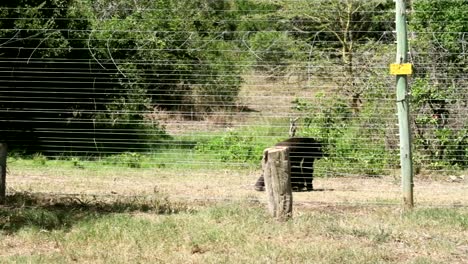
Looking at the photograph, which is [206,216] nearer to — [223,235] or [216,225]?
[216,225]

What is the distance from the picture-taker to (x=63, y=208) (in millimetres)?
7598

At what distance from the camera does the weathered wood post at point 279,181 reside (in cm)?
680

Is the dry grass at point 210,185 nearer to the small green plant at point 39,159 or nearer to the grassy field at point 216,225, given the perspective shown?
the grassy field at point 216,225

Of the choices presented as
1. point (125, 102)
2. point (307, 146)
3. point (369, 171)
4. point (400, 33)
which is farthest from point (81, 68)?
point (400, 33)

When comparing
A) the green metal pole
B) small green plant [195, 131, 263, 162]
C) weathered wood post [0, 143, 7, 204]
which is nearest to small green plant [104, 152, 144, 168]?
small green plant [195, 131, 263, 162]

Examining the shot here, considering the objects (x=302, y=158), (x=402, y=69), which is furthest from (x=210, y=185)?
(x=402, y=69)

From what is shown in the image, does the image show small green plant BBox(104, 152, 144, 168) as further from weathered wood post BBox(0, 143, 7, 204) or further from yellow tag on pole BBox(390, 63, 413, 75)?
yellow tag on pole BBox(390, 63, 413, 75)

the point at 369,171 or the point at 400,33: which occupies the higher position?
the point at 400,33

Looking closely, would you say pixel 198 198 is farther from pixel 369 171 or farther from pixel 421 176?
pixel 421 176

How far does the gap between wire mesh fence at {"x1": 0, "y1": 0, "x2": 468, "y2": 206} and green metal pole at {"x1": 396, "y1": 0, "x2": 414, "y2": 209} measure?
1.67m

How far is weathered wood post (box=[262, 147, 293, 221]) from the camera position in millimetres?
6797

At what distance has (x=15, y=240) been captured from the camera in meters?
6.15

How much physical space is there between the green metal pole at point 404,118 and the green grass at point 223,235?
0.31m

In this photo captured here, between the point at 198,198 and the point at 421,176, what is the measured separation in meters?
4.31
